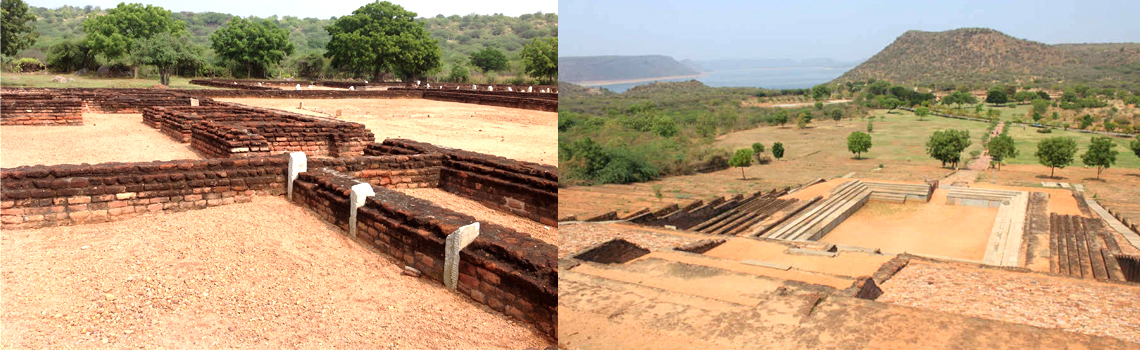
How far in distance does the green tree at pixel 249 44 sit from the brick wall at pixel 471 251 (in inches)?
1617

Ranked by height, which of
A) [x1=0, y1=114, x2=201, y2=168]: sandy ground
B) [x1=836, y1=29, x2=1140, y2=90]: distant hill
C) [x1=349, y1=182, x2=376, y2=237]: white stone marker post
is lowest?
[x1=0, y1=114, x2=201, y2=168]: sandy ground

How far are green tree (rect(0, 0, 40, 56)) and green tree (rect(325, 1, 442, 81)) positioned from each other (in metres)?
16.7

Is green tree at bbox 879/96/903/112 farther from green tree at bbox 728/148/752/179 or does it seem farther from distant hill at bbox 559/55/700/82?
distant hill at bbox 559/55/700/82

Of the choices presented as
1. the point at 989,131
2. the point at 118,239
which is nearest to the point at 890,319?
the point at 118,239

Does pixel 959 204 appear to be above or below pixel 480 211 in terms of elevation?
below

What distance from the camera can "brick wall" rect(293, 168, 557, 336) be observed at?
3.53 metres

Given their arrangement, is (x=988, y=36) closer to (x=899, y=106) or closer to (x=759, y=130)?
(x=899, y=106)

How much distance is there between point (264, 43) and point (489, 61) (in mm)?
19675

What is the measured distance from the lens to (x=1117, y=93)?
197 feet

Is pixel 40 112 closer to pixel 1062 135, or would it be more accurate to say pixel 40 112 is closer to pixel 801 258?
pixel 801 258

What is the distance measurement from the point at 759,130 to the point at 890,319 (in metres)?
60.1

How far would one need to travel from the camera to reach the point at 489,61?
58.1 metres

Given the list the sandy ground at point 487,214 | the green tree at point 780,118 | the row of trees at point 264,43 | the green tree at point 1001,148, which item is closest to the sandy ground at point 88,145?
the sandy ground at point 487,214

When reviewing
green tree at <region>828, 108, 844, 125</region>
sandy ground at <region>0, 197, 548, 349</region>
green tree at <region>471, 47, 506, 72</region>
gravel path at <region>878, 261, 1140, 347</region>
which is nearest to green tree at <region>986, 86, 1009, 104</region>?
green tree at <region>828, 108, 844, 125</region>
